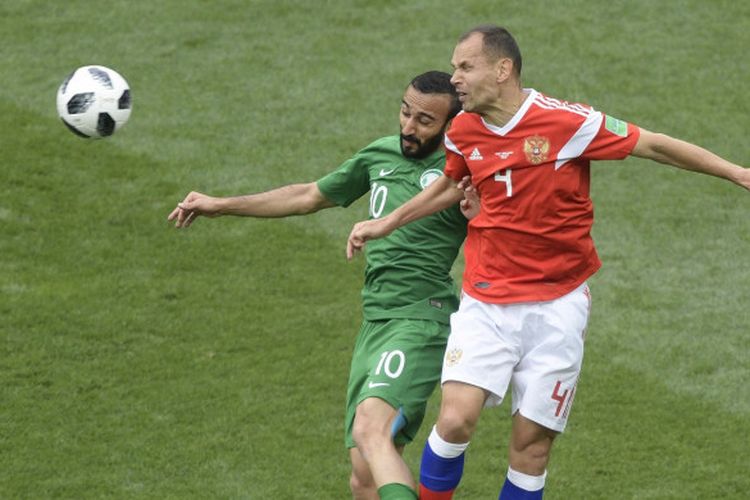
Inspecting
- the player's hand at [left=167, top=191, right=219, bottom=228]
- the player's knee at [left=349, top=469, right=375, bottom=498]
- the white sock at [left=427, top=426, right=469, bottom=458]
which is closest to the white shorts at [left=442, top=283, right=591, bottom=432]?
the white sock at [left=427, top=426, right=469, bottom=458]

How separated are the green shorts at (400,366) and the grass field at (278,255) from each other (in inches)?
60.6

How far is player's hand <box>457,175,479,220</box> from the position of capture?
26.1 feet

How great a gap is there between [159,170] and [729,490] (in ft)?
20.1

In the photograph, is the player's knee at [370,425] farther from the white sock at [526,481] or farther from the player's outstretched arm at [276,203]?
the player's outstretched arm at [276,203]

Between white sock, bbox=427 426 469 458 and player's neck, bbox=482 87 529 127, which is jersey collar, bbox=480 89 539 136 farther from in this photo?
white sock, bbox=427 426 469 458

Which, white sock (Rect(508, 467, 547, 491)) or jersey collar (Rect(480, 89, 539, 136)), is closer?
jersey collar (Rect(480, 89, 539, 136))

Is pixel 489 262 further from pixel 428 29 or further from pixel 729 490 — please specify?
pixel 428 29

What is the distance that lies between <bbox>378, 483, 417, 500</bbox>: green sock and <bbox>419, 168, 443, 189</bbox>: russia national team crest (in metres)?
1.71

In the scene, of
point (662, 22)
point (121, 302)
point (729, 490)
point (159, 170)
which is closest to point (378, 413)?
point (729, 490)

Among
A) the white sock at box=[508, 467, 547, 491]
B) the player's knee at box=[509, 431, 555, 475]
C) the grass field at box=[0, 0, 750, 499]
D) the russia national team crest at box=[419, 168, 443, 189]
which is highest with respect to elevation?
the russia national team crest at box=[419, 168, 443, 189]

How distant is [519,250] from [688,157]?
2.92 feet

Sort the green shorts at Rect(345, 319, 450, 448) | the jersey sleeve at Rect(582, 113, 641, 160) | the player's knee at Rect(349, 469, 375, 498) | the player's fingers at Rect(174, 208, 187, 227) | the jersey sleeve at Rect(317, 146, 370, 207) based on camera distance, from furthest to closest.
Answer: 1. the jersey sleeve at Rect(317, 146, 370, 207)
2. the player's fingers at Rect(174, 208, 187, 227)
3. the player's knee at Rect(349, 469, 375, 498)
4. the green shorts at Rect(345, 319, 450, 448)
5. the jersey sleeve at Rect(582, 113, 641, 160)

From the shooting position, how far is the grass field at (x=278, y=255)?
33.1ft

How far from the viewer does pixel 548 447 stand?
7895mm
